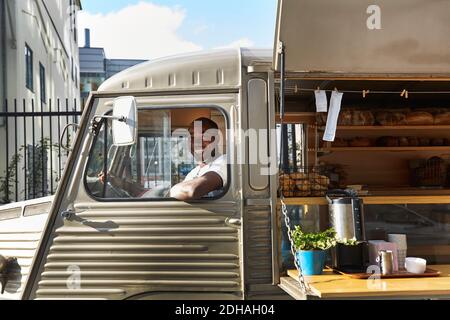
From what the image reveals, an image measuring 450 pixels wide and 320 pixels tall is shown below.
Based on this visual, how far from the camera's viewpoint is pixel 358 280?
2777 millimetres

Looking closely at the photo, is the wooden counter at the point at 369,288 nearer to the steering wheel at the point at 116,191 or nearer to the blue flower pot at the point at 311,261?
the blue flower pot at the point at 311,261

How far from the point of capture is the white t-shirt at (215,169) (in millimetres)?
3049

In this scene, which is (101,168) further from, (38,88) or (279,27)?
(38,88)

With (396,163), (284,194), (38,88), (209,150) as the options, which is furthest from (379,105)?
(38,88)

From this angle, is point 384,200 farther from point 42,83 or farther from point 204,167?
point 42,83

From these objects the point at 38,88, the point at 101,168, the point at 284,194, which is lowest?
the point at 284,194

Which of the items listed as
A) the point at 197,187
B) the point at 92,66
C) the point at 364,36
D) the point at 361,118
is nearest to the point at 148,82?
the point at 197,187

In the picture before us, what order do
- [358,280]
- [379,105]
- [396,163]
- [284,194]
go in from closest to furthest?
1. [358,280]
2. [284,194]
3. [379,105]
4. [396,163]

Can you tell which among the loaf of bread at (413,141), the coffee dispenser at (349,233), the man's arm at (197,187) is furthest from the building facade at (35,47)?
the coffee dispenser at (349,233)

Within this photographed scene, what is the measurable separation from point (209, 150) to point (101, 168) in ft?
2.39

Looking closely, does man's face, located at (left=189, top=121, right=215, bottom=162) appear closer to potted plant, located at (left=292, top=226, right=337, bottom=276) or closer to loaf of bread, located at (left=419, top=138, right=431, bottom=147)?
potted plant, located at (left=292, top=226, right=337, bottom=276)

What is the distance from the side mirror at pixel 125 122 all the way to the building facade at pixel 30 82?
3184 mm

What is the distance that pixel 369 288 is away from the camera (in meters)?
2.53

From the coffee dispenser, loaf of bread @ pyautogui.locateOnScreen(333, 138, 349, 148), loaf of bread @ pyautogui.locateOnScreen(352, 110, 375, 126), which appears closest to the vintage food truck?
the coffee dispenser
